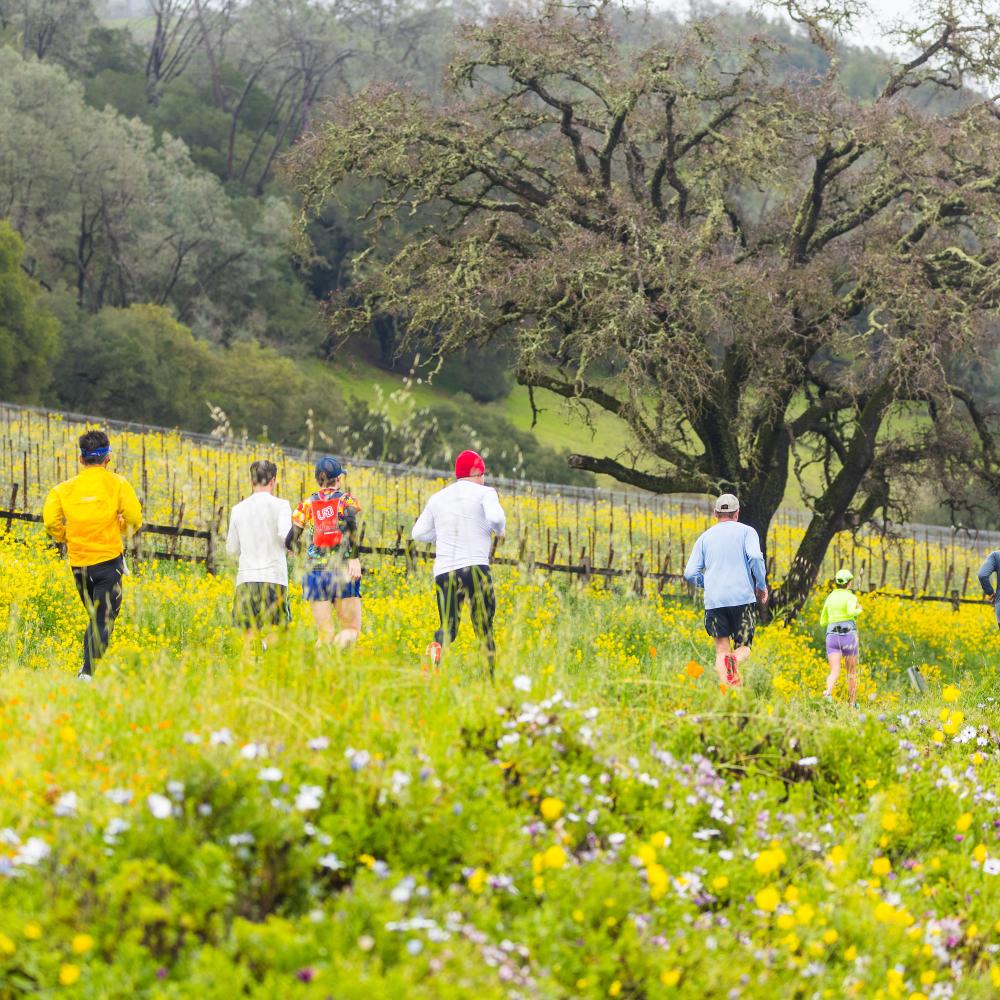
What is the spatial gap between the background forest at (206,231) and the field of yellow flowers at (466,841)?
12.2 m

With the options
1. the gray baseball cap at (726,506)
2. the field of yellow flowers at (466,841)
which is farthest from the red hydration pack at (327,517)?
the gray baseball cap at (726,506)

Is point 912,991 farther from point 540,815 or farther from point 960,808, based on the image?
point 960,808

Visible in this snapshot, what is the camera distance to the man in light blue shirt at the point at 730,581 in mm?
10086

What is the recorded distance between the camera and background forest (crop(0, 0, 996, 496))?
140ft

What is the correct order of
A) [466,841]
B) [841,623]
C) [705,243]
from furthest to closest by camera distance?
[705,243]
[841,623]
[466,841]

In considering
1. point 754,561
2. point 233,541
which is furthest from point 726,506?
point 233,541

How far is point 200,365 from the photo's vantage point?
148 ft

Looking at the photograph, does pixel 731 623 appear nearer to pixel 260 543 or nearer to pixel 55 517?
pixel 260 543

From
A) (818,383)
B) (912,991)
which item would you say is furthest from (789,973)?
(818,383)

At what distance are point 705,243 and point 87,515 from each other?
1058 centimetres

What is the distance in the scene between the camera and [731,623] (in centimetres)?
1018

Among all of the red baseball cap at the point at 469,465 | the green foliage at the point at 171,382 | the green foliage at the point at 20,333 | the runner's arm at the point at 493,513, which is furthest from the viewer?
the green foliage at the point at 171,382

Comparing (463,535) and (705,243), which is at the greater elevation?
(705,243)

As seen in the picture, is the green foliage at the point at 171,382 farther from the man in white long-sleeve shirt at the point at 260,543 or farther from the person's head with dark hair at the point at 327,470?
the man in white long-sleeve shirt at the point at 260,543
